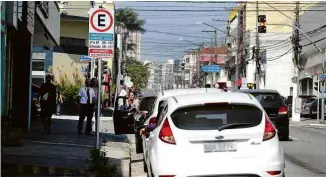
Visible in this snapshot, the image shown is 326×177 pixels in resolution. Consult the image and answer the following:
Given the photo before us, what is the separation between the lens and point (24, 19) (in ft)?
A: 49.3

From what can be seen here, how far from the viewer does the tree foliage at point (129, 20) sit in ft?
286

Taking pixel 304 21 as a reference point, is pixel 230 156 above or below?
below

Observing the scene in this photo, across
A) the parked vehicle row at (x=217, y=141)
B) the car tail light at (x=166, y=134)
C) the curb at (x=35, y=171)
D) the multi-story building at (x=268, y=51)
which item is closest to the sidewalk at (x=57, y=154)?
the curb at (x=35, y=171)

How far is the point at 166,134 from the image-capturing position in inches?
292

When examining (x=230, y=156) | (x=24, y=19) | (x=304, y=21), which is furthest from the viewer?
(x=304, y=21)

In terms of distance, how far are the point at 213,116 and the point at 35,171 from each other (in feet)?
12.6

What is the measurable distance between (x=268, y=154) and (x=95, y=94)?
11206 mm

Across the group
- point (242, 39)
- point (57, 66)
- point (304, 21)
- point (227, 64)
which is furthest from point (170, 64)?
point (57, 66)

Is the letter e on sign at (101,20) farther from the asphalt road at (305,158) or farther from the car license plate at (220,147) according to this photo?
the car license plate at (220,147)

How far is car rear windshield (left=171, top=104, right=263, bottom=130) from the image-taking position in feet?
A: 24.0

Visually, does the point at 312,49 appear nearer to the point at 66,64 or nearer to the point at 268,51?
the point at 268,51

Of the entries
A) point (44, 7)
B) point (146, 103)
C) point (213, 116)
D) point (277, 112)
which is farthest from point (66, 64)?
point (213, 116)

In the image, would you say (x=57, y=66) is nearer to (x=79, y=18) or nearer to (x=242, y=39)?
(x=79, y=18)

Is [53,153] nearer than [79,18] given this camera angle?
Yes
